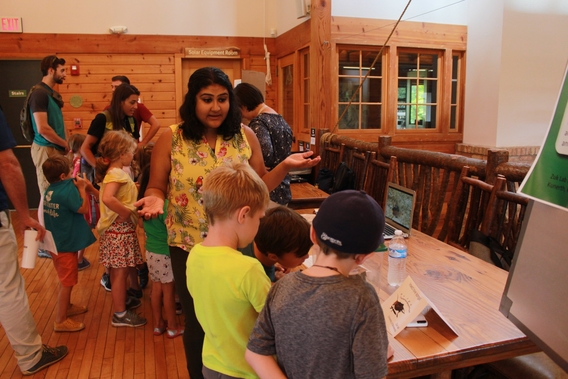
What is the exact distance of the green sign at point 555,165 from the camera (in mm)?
777

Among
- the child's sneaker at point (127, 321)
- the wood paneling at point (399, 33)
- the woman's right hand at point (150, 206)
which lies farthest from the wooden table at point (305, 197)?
the wood paneling at point (399, 33)

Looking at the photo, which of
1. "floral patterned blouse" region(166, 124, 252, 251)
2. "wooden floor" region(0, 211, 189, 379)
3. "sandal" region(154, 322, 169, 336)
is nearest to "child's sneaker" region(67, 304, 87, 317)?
"wooden floor" region(0, 211, 189, 379)

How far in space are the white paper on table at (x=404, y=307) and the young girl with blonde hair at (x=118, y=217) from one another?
1.76 meters

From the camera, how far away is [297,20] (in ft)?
17.6

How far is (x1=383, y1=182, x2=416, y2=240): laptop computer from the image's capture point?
206cm

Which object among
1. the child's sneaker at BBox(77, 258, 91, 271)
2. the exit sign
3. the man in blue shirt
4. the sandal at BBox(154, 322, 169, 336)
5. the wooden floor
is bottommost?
the wooden floor

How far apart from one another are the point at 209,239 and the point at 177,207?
1.79 ft

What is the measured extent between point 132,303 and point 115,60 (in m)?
3.93

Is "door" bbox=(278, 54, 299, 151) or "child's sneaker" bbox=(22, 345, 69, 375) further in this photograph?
"door" bbox=(278, 54, 299, 151)

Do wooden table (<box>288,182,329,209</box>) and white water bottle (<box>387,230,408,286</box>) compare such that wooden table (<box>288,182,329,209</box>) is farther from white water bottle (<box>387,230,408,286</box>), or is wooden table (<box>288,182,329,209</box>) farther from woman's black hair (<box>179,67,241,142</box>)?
white water bottle (<box>387,230,408,286</box>)

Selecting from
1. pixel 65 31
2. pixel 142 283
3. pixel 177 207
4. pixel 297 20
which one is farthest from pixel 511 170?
pixel 65 31

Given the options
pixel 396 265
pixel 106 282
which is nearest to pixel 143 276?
pixel 106 282

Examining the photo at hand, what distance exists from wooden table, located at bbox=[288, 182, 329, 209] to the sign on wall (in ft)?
10.1

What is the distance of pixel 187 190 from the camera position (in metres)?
1.75
